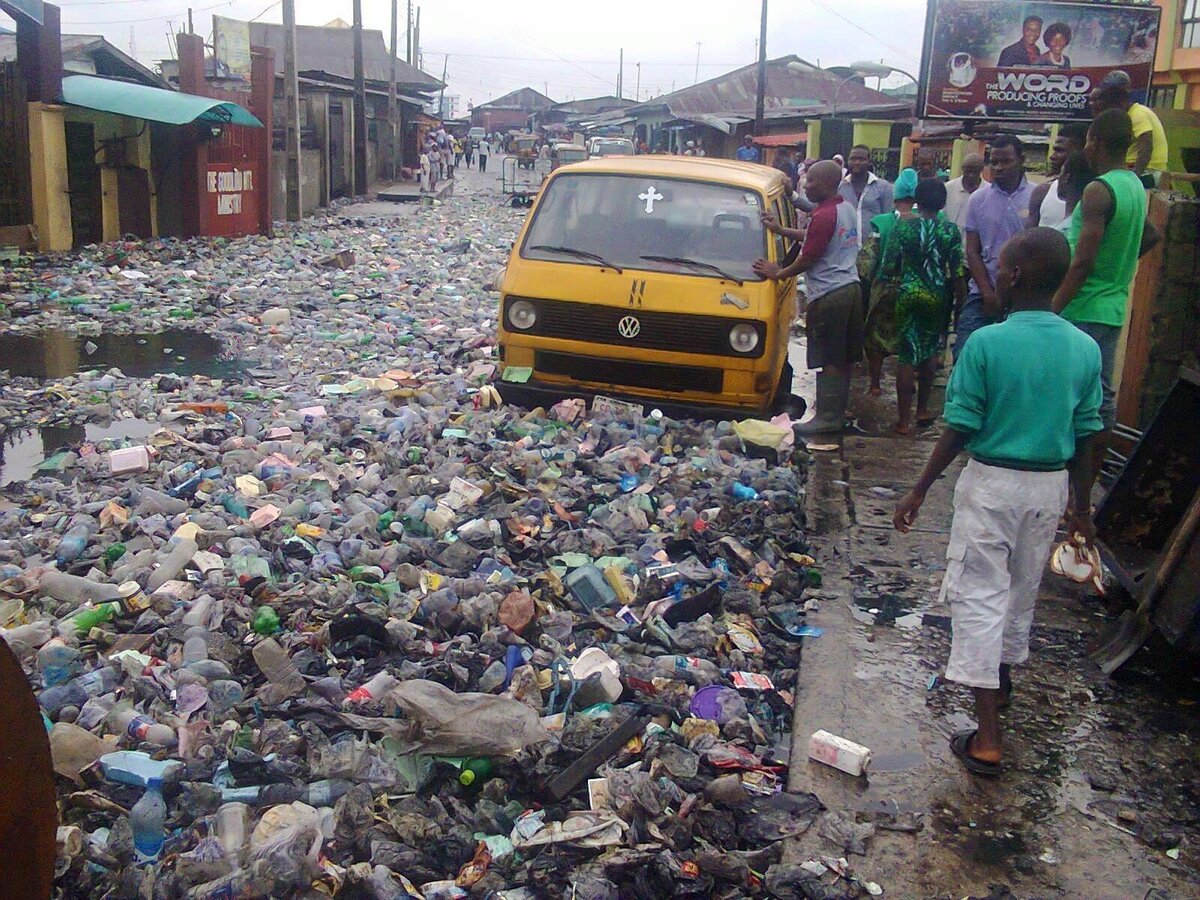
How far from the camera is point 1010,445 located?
3.51m

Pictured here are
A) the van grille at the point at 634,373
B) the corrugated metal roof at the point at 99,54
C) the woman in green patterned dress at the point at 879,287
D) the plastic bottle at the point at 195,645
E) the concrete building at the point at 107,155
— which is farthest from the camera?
the corrugated metal roof at the point at 99,54

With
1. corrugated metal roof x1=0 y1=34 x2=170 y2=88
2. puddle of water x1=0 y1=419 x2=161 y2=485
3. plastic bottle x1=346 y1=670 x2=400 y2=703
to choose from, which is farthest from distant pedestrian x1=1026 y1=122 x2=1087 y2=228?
corrugated metal roof x1=0 y1=34 x2=170 y2=88

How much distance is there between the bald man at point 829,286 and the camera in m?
7.30

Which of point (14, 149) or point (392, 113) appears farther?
point (392, 113)

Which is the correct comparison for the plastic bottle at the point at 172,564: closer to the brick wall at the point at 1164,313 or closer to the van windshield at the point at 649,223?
the van windshield at the point at 649,223

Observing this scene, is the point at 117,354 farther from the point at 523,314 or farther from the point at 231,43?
the point at 231,43

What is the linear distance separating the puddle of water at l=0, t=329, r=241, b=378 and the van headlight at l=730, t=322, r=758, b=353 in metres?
4.84

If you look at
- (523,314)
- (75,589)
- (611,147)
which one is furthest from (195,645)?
(611,147)

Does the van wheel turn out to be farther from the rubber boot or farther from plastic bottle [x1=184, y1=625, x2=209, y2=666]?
plastic bottle [x1=184, y1=625, x2=209, y2=666]

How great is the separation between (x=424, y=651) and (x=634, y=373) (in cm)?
334

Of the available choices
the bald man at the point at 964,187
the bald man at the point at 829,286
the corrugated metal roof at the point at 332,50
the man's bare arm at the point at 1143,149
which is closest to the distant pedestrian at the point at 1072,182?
the man's bare arm at the point at 1143,149

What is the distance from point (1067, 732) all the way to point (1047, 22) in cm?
1010

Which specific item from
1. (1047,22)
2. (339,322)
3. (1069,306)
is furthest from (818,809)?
(1047,22)

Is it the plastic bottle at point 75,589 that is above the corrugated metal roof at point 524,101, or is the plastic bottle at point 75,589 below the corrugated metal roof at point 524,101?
below
